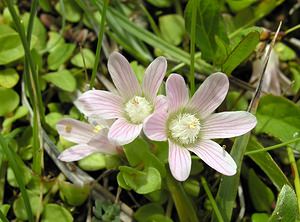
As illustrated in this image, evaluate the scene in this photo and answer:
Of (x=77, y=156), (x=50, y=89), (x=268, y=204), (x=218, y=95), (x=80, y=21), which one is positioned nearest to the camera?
(x=218, y=95)

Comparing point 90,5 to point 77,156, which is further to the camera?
point 90,5

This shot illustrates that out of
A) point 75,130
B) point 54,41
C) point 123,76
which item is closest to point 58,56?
point 54,41

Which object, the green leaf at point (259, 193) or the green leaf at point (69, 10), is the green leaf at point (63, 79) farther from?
the green leaf at point (259, 193)

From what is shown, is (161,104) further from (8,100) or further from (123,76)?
(8,100)

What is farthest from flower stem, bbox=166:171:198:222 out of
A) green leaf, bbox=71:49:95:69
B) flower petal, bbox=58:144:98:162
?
green leaf, bbox=71:49:95:69

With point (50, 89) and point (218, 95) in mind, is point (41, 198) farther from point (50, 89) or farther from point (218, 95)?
point (218, 95)

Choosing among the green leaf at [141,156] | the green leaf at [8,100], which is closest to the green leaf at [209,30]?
the green leaf at [141,156]

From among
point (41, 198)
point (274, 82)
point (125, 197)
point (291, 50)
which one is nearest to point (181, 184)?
point (125, 197)

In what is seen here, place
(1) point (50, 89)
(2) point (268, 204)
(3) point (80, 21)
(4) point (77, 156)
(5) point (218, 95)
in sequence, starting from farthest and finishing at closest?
(3) point (80, 21) → (1) point (50, 89) → (2) point (268, 204) → (4) point (77, 156) → (5) point (218, 95)
